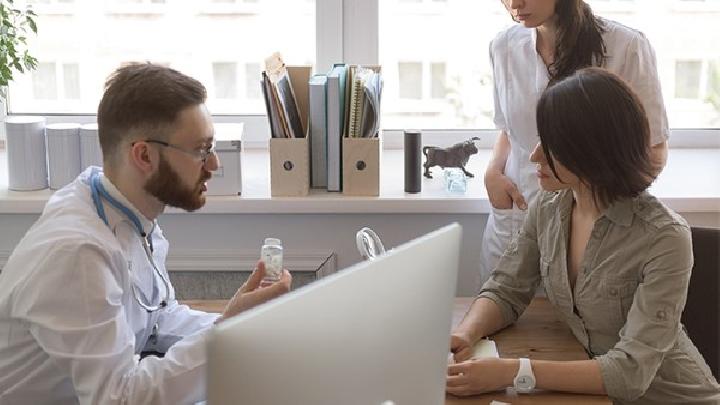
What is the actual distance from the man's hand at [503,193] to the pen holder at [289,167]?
18.7 inches

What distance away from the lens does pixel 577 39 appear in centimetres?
231

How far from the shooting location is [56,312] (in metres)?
1.66

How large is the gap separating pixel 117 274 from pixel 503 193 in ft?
3.50

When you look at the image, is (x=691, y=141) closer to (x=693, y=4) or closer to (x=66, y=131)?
(x=693, y=4)

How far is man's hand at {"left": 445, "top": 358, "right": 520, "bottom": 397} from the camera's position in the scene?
1.78 meters

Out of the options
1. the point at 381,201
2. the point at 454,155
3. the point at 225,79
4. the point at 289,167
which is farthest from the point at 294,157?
the point at 225,79

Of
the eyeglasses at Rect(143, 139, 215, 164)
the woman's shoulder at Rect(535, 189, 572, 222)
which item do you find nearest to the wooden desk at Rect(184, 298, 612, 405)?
the woman's shoulder at Rect(535, 189, 572, 222)

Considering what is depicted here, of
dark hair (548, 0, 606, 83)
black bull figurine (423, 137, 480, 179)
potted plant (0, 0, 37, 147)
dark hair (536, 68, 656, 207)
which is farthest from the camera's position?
black bull figurine (423, 137, 480, 179)

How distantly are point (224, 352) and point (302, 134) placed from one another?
1746mm

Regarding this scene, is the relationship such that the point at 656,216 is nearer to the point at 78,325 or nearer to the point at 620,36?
the point at 620,36

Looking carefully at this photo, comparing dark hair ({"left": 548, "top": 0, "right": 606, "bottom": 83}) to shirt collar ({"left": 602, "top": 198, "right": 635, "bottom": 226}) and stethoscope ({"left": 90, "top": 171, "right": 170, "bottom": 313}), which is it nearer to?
shirt collar ({"left": 602, "top": 198, "right": 635, "bottom": 226})

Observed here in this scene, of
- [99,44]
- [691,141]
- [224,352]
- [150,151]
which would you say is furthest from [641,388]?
[99,44]

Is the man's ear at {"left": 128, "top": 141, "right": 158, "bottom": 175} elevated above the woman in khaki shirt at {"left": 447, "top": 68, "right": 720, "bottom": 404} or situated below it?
above

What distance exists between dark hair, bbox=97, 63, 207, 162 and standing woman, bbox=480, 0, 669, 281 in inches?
32.7
